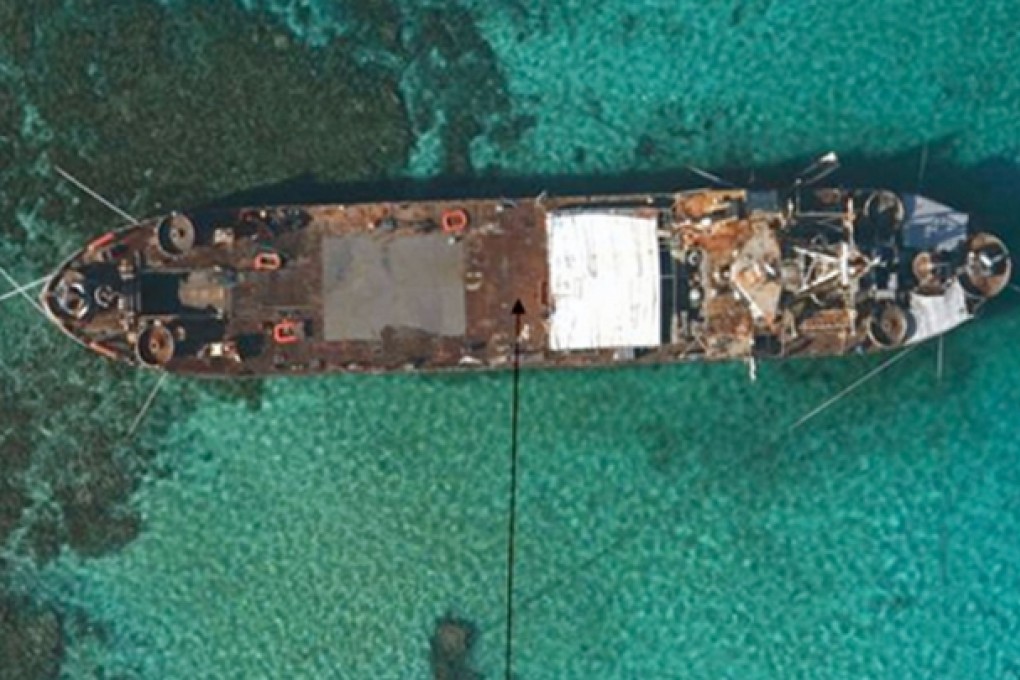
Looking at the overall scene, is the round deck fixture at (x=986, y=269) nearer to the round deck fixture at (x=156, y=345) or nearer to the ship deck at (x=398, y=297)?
the ship deck at (x=398, y=297)

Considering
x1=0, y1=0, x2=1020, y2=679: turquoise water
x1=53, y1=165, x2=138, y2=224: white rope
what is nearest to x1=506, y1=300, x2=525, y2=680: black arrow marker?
x1=0, y1=0, x2=1020, y2=679: turquoise water

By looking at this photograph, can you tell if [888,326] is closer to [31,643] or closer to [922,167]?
[922,167]

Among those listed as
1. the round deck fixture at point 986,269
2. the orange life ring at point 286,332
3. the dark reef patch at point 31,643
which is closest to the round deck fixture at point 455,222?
the orange life ring at point 286,332

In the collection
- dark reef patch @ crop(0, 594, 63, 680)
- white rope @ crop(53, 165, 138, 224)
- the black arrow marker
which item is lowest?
dark reef patch @ crop(0, 594, 63, 680)

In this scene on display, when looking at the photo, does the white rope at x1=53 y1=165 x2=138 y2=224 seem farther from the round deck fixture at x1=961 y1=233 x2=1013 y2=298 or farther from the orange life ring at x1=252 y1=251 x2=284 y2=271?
the round deck fixture at x1=961 y1=233 x2=1013 y2=298

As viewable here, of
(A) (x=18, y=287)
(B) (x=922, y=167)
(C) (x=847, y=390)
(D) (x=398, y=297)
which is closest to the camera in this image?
(D) (x=398, y=297)

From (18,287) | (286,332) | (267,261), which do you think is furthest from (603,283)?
(18,287)
